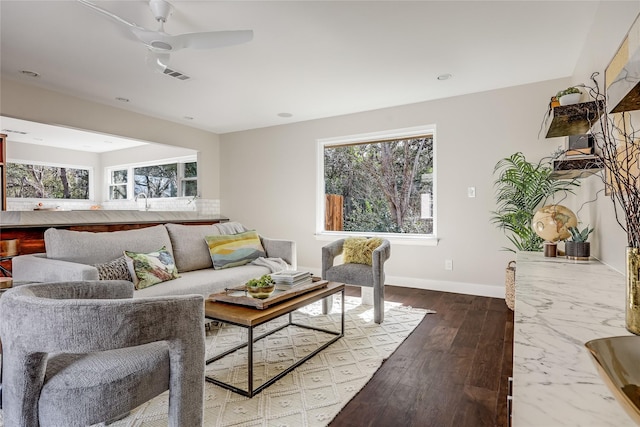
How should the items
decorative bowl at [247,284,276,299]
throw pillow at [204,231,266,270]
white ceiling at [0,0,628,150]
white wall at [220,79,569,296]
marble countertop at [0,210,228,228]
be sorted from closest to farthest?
decorative bowl at [247,284,276,299] < white ceiling at [0,0,628,150] < throw pillow at [204,231,266,270] < marble countertop at [0,210,228,228] < white wall at [220,79,569,296]

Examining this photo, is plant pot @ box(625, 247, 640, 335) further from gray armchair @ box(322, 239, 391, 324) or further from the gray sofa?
the gray sofa

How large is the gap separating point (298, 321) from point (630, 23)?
9.81 ft

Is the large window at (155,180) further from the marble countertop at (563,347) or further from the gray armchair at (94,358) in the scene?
the marble countertop at (563,347)

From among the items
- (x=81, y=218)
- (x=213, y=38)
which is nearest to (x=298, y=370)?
(x=213, y=38)

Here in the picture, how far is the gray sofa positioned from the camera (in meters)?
2.37

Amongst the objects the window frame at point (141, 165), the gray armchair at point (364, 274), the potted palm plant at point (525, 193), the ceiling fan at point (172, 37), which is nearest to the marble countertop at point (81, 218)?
the window frame at point (141, 165)

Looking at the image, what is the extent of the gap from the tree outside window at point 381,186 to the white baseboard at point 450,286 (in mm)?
647

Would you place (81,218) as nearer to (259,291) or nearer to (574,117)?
(259,291)

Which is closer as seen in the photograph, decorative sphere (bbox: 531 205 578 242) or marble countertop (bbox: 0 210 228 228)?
decorative sphere (bbox: 531 205 578 242)

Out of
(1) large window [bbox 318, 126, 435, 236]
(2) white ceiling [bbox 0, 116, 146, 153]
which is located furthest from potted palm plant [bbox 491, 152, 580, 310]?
(2) white ceiling [bbox 0, 116, 146, 153]

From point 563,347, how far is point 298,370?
173 cm

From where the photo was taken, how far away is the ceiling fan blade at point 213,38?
7.30 feet

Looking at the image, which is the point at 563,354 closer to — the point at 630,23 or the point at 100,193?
the point at 630,23

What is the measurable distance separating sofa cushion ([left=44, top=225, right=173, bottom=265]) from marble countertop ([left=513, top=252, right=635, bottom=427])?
9.21ft
